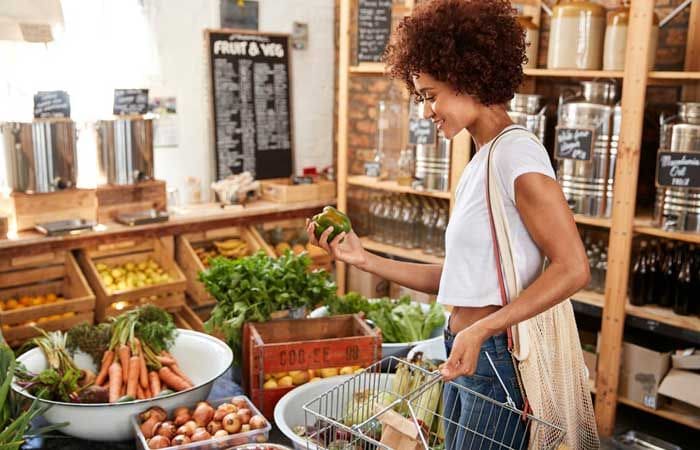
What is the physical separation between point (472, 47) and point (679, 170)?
6.74 feet

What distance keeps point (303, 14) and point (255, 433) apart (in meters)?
3.72

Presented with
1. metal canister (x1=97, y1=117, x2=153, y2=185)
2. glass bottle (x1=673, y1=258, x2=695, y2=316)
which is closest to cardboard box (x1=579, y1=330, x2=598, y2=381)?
glass bottle (x1=673, y1=258, x2=695, y2=316)

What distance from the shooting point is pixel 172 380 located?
2.14 meters

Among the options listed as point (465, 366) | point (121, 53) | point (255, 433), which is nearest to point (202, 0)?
point (121, 53)

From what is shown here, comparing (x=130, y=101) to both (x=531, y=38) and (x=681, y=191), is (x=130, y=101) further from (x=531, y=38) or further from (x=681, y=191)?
(x=681, y=191)

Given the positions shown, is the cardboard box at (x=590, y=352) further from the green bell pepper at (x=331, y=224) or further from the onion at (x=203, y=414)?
the onion at (x=203, y=414)

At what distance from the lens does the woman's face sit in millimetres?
1621

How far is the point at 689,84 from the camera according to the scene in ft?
12.0

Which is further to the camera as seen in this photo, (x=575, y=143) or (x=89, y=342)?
(x=575, y=143)

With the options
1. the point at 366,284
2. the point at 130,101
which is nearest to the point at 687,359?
the point at 366,284

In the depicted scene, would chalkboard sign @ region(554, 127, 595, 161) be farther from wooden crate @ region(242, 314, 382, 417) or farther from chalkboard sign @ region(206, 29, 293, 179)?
chalkboard sign @ region(206, 29, 293, 179)

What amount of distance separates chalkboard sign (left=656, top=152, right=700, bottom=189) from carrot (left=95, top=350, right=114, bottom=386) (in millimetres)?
2439

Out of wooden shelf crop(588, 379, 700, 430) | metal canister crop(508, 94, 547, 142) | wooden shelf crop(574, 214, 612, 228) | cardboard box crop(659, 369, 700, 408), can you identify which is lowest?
wooden shelf crop(588, 379, 700, 430)

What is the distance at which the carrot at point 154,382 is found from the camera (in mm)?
2090
